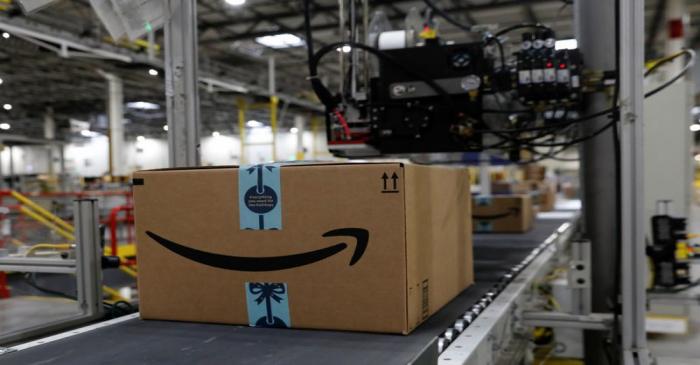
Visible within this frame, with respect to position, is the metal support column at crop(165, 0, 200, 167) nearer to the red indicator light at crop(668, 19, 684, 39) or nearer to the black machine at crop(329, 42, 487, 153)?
the black machine at crop(329, 42, 487, 153)

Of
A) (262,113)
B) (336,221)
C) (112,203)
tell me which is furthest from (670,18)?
(262,113)

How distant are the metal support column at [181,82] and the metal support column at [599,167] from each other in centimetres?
148

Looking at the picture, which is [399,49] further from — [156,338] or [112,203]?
[112,203]

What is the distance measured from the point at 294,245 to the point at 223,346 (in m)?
0.28

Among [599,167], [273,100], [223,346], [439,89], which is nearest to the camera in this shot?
[223,346]

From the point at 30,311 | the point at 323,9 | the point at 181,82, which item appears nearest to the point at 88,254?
the point at 181,82

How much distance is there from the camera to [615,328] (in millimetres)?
1699

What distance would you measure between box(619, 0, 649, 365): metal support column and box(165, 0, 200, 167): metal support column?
140 cm

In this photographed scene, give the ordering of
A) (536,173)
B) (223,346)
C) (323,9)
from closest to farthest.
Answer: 1. (223,346)
2. (323,9)
3. (536,173)

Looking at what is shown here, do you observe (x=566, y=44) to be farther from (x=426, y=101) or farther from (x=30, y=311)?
(x=30, y=311)

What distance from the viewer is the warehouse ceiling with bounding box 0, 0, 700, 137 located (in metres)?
6.61

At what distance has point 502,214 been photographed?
379 cm

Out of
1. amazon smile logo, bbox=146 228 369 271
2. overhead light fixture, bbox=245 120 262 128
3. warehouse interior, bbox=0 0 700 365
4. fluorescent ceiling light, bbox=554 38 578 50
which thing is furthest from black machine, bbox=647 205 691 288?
overhead light fixture, bbox=245 120 262 128

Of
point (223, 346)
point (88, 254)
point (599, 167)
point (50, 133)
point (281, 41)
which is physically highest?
point (281, 41)
